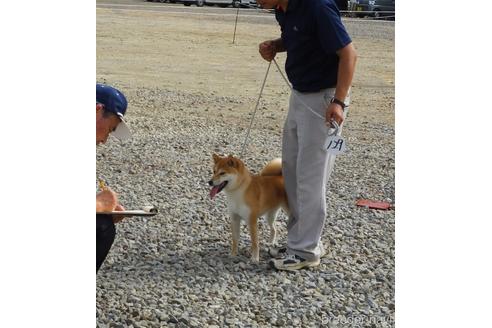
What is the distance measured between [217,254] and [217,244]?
0.67 ft

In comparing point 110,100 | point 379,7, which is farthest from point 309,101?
point 379,7

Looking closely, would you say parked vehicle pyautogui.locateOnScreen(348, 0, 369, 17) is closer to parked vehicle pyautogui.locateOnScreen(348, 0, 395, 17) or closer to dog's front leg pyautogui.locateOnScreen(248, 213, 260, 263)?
parked vehicle pyautogui.locateOnScreen(348, 0, 395, 17)

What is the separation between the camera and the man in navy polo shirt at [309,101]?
3.82 metres

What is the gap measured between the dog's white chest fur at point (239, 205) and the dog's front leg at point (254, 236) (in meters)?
0.04

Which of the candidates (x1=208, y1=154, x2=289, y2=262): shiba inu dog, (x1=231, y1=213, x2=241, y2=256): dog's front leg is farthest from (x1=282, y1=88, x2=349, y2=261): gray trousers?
(x1=231, y1=213, x2=241, y2=256): dog's front leg

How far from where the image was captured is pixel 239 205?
4539 mm

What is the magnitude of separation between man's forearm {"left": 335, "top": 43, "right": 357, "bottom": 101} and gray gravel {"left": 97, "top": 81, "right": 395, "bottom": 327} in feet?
3.69

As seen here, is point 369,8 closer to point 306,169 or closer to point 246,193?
point 246,193

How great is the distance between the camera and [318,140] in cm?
409

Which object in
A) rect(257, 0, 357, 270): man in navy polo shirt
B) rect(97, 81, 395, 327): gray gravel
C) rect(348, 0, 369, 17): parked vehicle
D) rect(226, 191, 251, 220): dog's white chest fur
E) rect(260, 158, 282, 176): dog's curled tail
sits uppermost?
rect(257, 0, 357, 270): man in navy polo shirt

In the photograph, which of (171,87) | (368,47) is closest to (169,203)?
(171,87)

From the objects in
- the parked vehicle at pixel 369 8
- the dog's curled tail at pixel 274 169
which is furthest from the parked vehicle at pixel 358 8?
the dog's curled tail at pixel 274 169

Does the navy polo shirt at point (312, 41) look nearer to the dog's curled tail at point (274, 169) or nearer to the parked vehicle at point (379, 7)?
the dog's curled tail at point (274, 169)

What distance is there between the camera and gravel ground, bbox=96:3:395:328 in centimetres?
383
